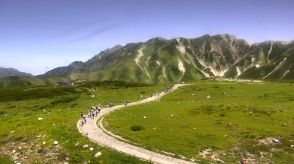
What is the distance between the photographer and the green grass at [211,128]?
43.6 meters

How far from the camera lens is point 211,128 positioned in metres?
55.4

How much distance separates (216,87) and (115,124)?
218 ft

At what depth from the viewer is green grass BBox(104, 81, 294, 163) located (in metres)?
43.6

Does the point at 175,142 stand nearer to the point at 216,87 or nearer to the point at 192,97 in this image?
the point at 192,97

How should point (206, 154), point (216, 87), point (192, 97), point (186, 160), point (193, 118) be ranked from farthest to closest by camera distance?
1. point (216, 87)
2. point (192, 97)
3. point (193, 118)
4. point (206, 154)
5. point (186, 160)

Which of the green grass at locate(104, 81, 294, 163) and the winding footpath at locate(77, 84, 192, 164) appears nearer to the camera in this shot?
the winding footpath at locate(77, 84, 192, 164)

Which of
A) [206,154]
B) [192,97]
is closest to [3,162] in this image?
[206,154]

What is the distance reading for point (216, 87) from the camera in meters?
121

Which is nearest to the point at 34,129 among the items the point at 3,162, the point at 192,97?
the point at 3,162

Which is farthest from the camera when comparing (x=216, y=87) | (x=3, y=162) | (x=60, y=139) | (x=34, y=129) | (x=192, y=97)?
(x=216, y=87)

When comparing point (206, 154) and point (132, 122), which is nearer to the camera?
point (206, 154)

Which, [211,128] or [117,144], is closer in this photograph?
[117,144]

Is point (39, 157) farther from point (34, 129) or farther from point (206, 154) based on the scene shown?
point (206, 154)

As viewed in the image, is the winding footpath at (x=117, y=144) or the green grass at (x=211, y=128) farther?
the green grass at (x=211, y=128)
